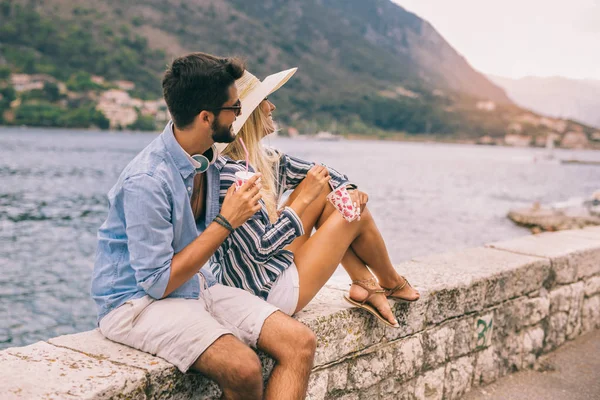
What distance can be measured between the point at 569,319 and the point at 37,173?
5200 centimetres

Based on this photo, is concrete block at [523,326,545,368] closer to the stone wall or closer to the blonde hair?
the stone wall

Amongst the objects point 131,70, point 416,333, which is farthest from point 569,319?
point 131,70

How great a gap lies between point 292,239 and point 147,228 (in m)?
0.75

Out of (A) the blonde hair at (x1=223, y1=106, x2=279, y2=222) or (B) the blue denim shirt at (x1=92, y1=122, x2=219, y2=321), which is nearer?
(B) the blue denim shirt at (x1=92, y1=122, x2=219, y2=321)

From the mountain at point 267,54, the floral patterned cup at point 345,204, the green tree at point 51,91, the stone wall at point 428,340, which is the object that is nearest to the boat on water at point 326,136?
the mountain at point 267,54

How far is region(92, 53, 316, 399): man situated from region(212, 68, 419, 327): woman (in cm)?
23

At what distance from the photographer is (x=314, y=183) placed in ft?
9.02

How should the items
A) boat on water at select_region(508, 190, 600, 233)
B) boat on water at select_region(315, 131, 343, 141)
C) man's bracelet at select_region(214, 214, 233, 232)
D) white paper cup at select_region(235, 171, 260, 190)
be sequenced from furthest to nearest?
1. boat on water at select_region(315, 131, 343, 141)
2. boat on water at select_region(508, 190, 600, 233)
3. white paper cup at select_region(235, 171, 260, 190)
4. man's bracelet at select_region(214, 214, 233, 232)

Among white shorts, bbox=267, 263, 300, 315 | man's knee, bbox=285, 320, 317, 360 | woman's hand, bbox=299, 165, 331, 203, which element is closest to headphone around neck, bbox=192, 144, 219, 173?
woman's hand, bbox=299, 165, 331, 203

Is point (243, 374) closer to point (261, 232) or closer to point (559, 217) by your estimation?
point (261, 232)

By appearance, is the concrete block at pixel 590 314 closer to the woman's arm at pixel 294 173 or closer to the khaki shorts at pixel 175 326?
the woman's arm at pixel 294 173

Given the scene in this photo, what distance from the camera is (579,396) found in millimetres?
3680

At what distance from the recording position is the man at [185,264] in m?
2.02

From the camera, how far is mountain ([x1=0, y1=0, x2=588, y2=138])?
98.7 meters
